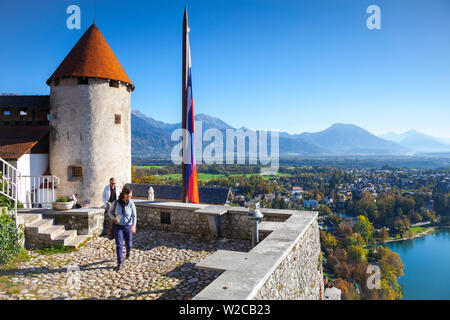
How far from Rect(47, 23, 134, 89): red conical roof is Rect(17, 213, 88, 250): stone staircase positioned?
31.0ft

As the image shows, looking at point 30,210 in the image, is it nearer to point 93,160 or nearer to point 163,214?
point 163,214

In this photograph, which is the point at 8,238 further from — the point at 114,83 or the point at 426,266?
the point at 426,266

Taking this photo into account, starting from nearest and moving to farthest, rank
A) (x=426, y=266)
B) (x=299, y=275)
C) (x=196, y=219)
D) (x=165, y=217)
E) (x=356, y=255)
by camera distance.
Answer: (x=299, y=275)
(x=196, y=219)
(x=165, y=217)
(x=356, y=255)
(x=426, y=266)

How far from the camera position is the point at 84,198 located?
1498 centimetres

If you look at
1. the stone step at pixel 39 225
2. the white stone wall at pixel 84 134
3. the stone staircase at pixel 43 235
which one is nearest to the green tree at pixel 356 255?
the white stone wall at pixel 84 134

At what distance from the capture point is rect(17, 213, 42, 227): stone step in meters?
7.24

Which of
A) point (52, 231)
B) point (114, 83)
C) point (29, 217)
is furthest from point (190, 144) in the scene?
point (114, 83)

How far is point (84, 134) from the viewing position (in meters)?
14.5

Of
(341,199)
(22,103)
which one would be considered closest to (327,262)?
(341,199)

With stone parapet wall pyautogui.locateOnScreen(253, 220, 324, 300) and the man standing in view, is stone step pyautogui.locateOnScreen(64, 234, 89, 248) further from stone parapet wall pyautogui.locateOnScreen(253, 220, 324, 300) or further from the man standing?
stone parapet wall pyautogui.locateOnScreen(253, 220, 324, 300)

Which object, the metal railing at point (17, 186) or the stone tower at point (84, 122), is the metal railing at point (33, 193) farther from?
the stone tower at point (84, 122)

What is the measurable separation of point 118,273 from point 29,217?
3.71 meters

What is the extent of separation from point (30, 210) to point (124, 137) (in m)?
8.23

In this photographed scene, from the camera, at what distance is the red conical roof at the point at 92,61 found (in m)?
14.6
